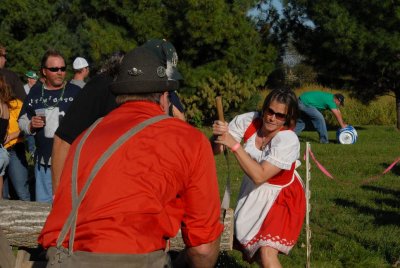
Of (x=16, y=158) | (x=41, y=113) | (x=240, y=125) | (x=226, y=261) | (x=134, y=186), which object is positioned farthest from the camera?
(x=16, y=158)

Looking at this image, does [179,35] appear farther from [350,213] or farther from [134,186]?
[134,186]

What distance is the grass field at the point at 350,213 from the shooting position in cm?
678

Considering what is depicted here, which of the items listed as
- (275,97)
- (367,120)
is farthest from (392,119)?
(275,97)

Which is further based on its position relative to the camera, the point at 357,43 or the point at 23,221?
the point at 357,43

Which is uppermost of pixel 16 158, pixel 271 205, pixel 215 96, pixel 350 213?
pixel 271 205

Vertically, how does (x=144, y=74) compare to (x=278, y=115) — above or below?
above

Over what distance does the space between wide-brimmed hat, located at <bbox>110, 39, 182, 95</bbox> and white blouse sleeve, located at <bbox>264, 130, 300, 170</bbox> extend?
1832 mm

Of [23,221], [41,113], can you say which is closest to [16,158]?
[41,113]

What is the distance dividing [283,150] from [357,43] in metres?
19.0

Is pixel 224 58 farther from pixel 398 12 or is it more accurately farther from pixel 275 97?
→ pixel 275 97

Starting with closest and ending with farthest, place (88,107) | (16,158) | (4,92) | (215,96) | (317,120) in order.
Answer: (88,107), (4,92), (16,158), (317,120), (215,96)

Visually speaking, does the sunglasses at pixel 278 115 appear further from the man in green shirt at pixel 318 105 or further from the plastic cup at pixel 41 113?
the man in green shirt at pixel 318 105

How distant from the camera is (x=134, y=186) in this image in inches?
99.7

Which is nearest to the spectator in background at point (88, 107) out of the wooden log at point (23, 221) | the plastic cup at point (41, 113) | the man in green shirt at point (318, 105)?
the wooden log at point (23, 221)
